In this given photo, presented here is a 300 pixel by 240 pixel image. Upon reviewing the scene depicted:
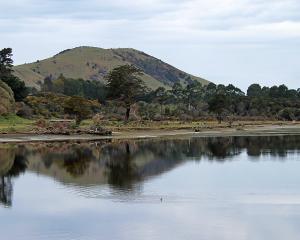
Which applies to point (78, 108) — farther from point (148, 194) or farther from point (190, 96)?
point (190, 96)

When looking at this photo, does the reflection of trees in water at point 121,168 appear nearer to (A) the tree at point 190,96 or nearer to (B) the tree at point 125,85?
(B) the tree at point 125,85

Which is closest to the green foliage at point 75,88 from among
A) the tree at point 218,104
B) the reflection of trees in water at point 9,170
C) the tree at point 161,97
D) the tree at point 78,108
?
the tree at point 161,97

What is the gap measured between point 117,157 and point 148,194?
63.4 ft

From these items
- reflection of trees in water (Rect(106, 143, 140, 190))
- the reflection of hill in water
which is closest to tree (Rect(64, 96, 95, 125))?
the reflection of hill in water

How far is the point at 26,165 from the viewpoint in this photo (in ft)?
148

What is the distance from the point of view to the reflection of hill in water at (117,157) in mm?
39219

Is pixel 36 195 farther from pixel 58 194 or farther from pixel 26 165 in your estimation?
pixel 26 165

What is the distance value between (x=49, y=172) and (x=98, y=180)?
5.82 meters

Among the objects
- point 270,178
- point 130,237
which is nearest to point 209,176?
point 270,178

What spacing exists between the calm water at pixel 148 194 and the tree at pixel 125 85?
148 ft

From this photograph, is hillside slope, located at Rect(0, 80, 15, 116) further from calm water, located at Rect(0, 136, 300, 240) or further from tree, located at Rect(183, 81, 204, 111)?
tree, located at Rect(183, 81, 204, 111)

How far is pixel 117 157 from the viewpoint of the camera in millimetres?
50438

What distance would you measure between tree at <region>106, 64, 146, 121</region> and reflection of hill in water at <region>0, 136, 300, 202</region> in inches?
1254

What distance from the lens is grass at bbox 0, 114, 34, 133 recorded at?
7068cm
